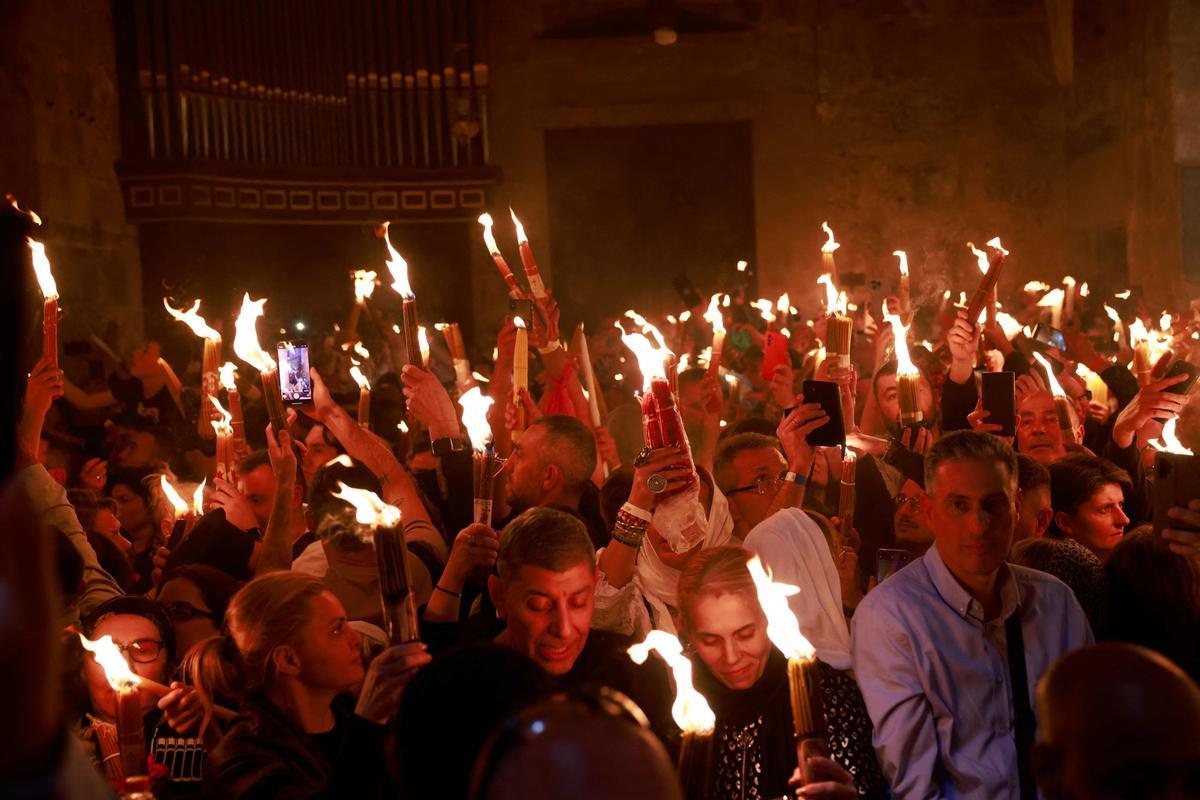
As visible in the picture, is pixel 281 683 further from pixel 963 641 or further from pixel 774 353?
pixel 774 353

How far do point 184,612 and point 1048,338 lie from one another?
26.6 ft

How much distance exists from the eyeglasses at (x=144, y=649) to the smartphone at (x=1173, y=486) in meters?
2.88

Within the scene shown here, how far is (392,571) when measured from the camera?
2387 millimetres

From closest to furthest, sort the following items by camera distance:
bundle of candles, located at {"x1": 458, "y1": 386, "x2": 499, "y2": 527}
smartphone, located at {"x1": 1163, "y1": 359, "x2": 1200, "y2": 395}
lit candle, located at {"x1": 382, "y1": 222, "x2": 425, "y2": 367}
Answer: bundle of candles, located at {"x1": 458, "y1": 386, "x2": 499, "y2": 527} < lit candle, located at {"x1": 382, "y1": 222, "x2": 425, "y2": 367} < smartphone, located at {"x1": 1163, "y1": 359, "x2": 1200, "y2": 395}

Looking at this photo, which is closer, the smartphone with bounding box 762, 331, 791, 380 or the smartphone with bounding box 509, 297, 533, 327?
the smartphone with bounding box 509, 297, 533, 327

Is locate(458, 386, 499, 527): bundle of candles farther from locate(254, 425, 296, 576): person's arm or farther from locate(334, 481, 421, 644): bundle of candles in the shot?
locate(254, 425, 296, 576): person's arm

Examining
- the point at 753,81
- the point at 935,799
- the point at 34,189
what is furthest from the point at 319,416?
the point at 753,81

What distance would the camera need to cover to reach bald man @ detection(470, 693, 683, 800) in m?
1.49

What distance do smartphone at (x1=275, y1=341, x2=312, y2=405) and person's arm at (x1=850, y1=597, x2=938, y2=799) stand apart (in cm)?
391

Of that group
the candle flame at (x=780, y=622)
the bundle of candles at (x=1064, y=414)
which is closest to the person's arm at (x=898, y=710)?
the candle flame at (x=780, y=622)

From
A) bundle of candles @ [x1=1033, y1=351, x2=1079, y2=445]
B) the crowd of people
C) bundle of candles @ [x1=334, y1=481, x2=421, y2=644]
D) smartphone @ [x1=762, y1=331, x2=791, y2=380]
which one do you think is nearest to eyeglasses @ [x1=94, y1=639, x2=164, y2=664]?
the crowd of people

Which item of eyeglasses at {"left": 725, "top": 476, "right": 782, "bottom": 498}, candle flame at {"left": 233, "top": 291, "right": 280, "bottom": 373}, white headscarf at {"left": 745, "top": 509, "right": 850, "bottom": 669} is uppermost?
candle flame at {"left": 233, "top": 291, "right": 280, "bottom": 373}

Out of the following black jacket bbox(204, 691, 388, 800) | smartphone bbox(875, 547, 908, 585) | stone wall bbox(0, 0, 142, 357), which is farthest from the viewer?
stone wall bbox(0, 0, 142, 357)

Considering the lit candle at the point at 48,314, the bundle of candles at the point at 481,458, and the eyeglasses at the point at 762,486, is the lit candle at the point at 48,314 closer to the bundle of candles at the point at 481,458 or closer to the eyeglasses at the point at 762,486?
the bundle of candles at the point at 481,458
